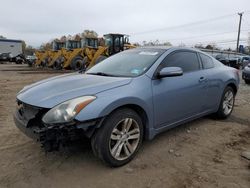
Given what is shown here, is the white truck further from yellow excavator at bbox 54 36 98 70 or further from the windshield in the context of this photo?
the windshield

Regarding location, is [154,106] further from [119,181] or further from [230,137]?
[230,137]

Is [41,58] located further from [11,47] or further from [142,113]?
[142,113]

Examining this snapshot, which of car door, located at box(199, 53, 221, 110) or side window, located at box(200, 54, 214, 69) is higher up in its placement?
side window, located at box(200, 54, 214, 69)

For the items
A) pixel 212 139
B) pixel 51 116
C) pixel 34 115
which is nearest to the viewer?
pixel 51 116

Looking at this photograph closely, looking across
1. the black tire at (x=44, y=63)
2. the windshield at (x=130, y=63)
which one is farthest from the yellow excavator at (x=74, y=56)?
the windshield at (x=130, y=63)

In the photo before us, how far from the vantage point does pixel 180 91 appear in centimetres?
420

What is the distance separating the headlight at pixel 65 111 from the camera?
3014 millimetres

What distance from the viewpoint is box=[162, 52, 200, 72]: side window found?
4.30 m

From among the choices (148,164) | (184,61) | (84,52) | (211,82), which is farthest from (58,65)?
(148,164)

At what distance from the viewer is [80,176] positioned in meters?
3.26

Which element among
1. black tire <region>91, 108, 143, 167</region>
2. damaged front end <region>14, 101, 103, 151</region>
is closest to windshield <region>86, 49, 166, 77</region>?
black tire <region>91, 108, 143, 167</region>

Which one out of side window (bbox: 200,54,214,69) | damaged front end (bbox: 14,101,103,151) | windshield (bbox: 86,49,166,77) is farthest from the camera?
side window (bbox: 200,54,214,69)

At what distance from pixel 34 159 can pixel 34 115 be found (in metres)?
0.77

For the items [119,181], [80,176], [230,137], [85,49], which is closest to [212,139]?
[230,137]
